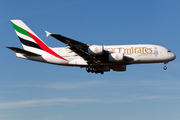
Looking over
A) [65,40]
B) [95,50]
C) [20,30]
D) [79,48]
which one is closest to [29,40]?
[20,30]

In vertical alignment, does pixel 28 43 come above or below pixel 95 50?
above

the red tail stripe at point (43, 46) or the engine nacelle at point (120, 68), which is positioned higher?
the red tail stripe at point (43, 46)

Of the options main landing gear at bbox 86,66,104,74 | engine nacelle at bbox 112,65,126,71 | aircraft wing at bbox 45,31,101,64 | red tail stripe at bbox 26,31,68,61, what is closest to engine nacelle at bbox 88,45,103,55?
aircraft wing at bbox 45,31,101,64

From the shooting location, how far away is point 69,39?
3750 cm

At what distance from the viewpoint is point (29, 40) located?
47.7m

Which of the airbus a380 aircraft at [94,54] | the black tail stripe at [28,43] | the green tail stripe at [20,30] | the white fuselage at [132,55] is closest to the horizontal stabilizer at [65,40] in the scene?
the airbus a380 aircraft at [94,54]

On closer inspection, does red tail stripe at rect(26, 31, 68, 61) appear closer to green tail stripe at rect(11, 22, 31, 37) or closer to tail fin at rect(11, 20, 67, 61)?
tail fin at rect(11, 20, 67, 61)

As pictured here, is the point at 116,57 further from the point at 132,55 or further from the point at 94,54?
the point at 94,54

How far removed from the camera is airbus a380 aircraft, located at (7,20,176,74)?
40.7 metres

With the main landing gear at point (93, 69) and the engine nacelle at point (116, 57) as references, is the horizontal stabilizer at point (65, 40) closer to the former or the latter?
the engine nacelle at point (116, 57)

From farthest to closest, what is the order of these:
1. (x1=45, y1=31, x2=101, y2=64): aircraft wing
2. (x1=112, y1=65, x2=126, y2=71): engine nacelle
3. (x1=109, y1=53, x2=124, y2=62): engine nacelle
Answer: (x1=112, y1=65, x2=126, y2=71): engine nacelle
(x1=109, y1=53, x2=124, y2=62): engine nacelle
(x1=45, y1=31, x2=101, y2=64): aircraft wing

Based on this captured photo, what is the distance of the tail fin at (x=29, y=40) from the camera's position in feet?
151

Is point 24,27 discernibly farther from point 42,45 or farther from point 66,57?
point 66,57

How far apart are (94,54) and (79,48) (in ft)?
7.66
